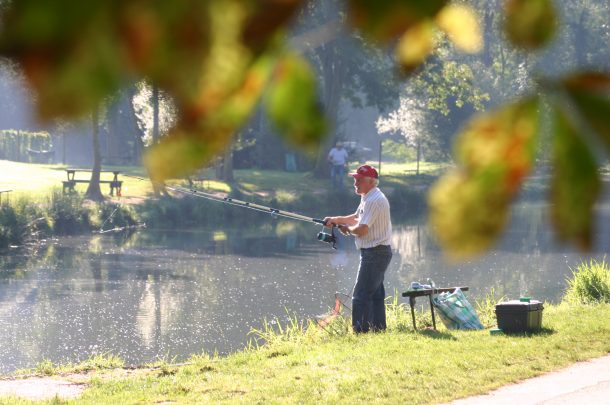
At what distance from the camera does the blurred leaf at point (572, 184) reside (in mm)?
932

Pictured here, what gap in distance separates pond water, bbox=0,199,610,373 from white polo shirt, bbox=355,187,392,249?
164cm

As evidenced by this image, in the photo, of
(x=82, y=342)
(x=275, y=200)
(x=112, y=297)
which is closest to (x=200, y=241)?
(x=275, y=200)

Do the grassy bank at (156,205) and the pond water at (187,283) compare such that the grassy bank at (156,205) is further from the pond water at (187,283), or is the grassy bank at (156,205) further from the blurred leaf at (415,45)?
the blurred leaf at (415,45)

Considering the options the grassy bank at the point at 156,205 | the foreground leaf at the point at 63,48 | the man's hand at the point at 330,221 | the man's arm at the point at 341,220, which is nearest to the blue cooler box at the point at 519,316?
the man's arm at the point at 341,220

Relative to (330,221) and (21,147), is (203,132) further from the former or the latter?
(21,147)

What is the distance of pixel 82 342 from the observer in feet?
49.0

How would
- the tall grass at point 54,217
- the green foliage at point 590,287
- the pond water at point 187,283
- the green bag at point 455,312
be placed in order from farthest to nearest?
the tall grass at point 54,217 < the green foliage at point 590,287 < the pond water at point 187,283 < the green bag at point 455,312

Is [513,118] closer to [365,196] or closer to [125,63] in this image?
[125,63]

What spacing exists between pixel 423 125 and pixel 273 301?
37.6 m

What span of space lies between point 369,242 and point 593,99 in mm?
10649

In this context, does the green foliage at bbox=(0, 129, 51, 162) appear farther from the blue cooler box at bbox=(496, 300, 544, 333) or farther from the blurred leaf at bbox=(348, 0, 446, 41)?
the blurred leaf at bbox=(348, 0, 446, 41)

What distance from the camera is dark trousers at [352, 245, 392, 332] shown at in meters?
11.6

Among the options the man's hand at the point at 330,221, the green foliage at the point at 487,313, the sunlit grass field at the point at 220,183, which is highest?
the sunlit grass field at the point at 220,183

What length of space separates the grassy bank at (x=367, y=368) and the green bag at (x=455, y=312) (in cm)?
67
